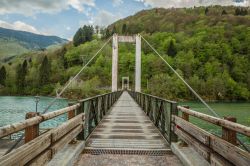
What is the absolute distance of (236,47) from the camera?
81.1 metres

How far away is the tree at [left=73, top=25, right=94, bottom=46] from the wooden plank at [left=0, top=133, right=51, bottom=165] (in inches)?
3800

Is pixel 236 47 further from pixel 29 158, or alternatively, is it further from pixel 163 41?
pixel 29 158

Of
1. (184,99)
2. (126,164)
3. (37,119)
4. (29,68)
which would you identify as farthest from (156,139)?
(29,68)

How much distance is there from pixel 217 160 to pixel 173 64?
2867 inches

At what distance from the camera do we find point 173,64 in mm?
74750

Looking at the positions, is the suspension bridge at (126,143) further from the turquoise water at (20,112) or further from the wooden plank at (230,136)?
the turquoise water at (20,112)

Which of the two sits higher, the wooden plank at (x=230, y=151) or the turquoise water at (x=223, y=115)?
the wooden plank at (x=230, y=151)

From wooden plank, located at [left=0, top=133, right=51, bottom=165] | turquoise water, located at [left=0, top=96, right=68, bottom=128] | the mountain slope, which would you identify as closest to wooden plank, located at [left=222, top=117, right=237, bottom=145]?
wooden plank, located at [left=0, top=133, right=51, bottom=165]

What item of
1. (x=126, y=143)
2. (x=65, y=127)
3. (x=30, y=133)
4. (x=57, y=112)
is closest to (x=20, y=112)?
(x=126, y=143)

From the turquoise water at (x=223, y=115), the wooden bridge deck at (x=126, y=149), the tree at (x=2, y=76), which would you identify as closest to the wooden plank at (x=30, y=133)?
the wooden bridge deck at (x=126, y=149)

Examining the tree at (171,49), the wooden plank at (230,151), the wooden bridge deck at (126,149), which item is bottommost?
the wooden bridge deck at (126,149)

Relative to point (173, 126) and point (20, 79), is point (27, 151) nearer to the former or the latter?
point (173, 126)

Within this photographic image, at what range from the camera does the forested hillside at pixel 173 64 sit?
231ft

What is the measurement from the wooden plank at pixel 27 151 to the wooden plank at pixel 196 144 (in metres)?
1.62
